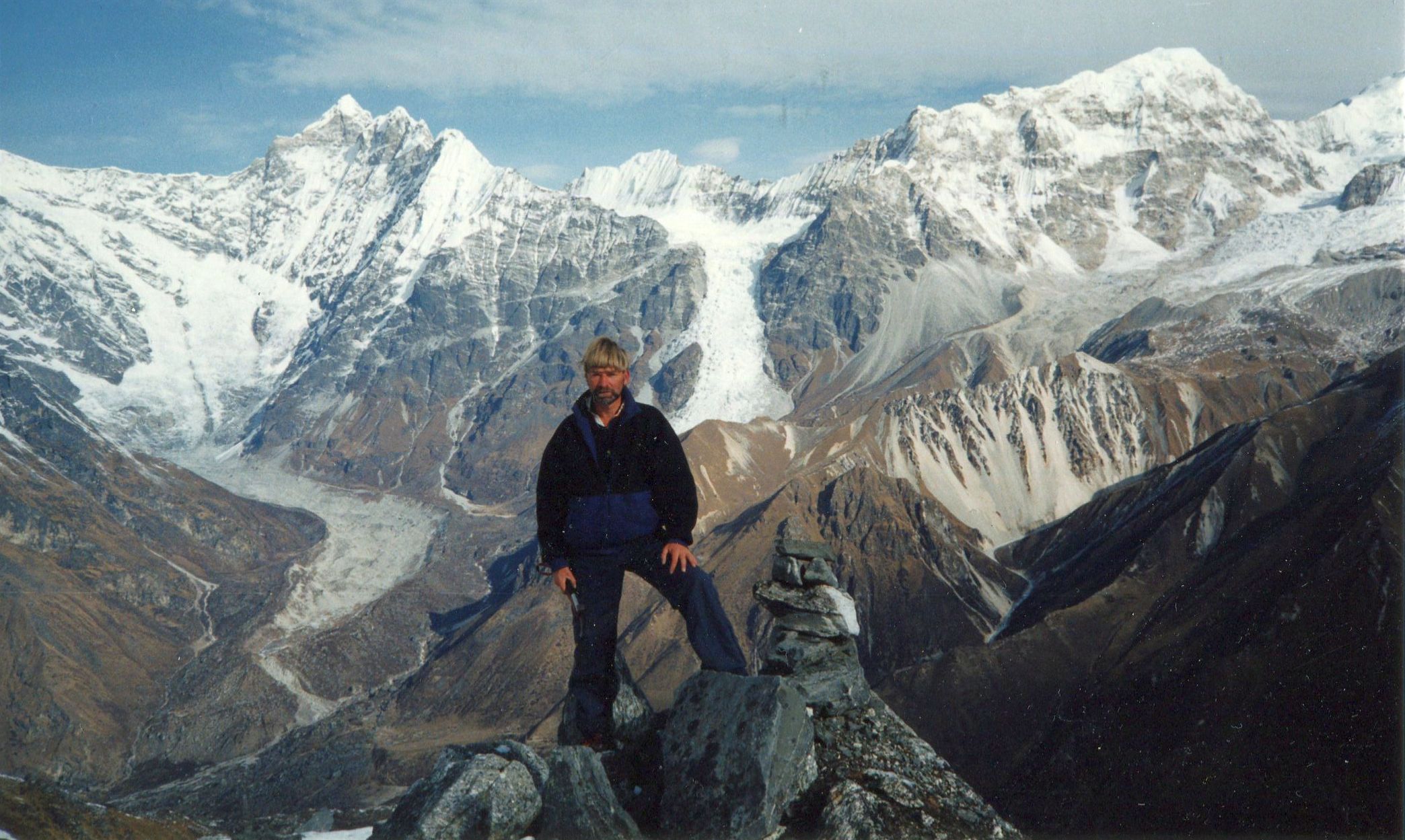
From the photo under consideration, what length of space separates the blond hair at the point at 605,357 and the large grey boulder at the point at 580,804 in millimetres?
4386

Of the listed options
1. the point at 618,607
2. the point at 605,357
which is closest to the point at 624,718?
the point at 618,607

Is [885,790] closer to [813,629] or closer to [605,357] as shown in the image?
[813,629]

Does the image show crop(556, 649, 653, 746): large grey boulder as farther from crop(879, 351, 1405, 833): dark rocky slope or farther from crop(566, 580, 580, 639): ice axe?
crop(879, 351, 1405, 833): dark rocky slope

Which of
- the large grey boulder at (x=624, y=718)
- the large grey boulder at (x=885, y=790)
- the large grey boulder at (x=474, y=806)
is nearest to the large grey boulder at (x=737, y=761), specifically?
the large grey boulder at (x=885, y=790)

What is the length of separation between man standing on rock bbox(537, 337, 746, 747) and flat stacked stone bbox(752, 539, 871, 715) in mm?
1649

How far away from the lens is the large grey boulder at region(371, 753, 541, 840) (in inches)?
473

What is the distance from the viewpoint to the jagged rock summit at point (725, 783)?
38.1ft

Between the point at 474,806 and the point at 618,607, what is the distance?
2741mm

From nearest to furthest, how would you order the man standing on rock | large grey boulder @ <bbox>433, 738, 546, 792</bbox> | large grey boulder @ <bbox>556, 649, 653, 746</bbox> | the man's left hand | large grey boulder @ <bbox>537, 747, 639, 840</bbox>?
large grey boulder @ <bbox>537, 747, 639, 840</bbox> < the man's left hand < the man standing on rock < large grey boulder @ <bbox>433, 738, 546, 792</bbox> < large grey boulder @ <bbox>556, 649, 653, 746</bbox>

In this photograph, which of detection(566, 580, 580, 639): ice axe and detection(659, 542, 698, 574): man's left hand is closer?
detection(659, 542, 698, 574): man's left hand

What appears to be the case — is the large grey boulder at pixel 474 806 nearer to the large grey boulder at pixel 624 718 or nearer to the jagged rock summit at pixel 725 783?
the jagged rock summit at pixel 725 783

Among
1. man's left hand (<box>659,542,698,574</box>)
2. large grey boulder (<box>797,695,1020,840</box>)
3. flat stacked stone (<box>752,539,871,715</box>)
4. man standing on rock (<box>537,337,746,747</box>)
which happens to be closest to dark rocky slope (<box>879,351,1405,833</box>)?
flat stacked stone (<box>752,539,871,715</box>)

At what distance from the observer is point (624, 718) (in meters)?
13.6

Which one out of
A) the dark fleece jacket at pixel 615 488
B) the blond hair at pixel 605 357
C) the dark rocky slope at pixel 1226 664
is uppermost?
the blond hair at pixel 605 357
